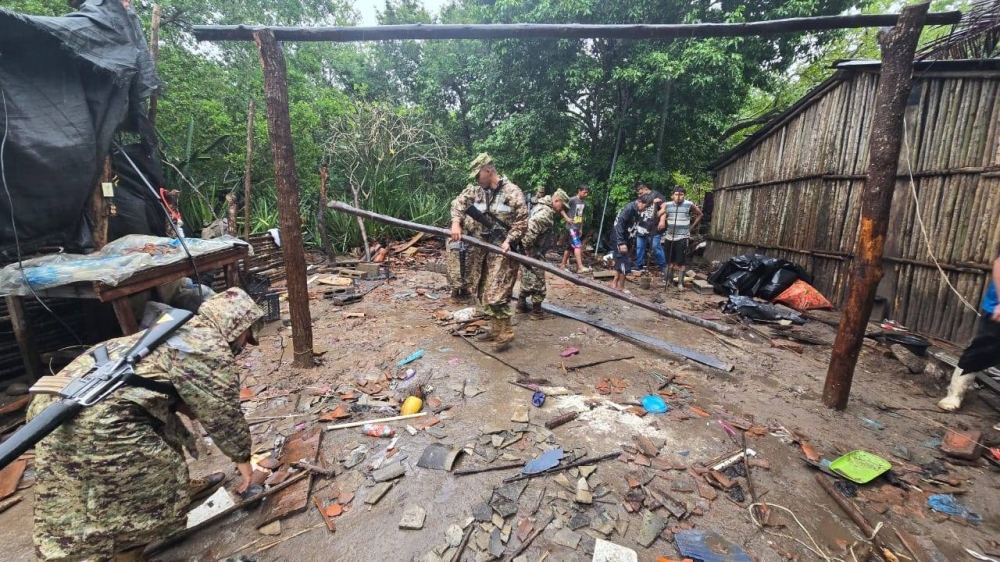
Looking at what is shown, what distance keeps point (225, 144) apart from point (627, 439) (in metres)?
11.5

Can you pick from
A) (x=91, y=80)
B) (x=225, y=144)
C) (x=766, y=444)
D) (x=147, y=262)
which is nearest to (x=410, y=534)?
(x=766, y=444)

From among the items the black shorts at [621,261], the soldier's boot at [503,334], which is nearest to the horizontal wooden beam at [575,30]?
the soldier's boot at [503,334]

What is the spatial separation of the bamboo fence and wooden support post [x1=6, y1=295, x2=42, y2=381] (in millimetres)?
10696

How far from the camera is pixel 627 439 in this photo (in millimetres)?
3092

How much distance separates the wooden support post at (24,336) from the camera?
385 cm

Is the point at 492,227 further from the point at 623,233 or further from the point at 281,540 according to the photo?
the point at 281,540

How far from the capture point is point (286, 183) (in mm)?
3916

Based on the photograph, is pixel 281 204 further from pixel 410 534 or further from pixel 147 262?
pixel 410 534

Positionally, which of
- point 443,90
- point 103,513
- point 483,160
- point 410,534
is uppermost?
point 443,90

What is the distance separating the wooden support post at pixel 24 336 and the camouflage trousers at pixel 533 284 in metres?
5.67

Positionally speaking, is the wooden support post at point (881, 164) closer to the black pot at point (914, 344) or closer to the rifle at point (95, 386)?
the black pot at point (914, 344)

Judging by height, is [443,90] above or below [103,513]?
above

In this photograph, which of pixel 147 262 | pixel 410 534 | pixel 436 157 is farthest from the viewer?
pixel 436 157

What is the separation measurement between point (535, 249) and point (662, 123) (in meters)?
6.79
